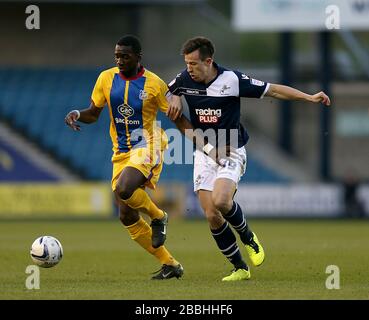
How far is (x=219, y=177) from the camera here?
10141 mm

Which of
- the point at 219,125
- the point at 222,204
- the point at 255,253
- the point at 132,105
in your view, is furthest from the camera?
the point at 132,105

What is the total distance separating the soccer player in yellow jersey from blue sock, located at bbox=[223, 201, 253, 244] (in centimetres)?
74

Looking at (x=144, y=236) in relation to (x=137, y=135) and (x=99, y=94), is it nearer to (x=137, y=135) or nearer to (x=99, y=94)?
(x=137, y=135)

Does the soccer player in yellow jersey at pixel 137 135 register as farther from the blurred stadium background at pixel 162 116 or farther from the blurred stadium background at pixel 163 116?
the blurred stadium background at pixel 162 116

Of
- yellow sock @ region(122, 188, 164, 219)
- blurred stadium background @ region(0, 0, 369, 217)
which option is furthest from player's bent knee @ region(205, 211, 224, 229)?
blurred stadium background @ region(0, 0, 369, 217)

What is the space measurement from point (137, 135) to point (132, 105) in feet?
1.10

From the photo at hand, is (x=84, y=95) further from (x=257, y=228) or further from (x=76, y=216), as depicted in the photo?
(x=257, y=228)

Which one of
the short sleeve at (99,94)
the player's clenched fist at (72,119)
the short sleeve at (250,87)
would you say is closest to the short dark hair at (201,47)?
the short sleeve at (250,87)

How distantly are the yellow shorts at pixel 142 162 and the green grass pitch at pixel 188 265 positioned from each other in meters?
1.12

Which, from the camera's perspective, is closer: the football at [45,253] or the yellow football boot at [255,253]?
the football at [45,253]

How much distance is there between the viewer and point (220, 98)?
403 inches

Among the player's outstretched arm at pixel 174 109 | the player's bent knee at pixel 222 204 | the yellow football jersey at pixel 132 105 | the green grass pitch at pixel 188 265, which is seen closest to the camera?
the green grass pitch at pixel 188 265

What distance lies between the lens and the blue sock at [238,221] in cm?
1016

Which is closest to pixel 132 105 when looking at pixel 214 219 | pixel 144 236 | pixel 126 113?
pixel 126 113
